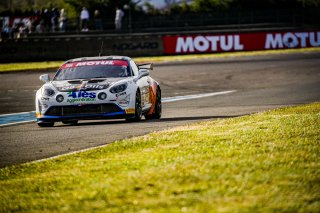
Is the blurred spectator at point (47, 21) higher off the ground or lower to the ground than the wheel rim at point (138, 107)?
higher

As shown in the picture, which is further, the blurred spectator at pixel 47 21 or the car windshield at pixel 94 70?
the blurred spectator at pixel 47 21

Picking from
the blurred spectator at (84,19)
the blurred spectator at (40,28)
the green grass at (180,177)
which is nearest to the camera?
the green grass at (180,177)

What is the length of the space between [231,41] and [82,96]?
29097 mm

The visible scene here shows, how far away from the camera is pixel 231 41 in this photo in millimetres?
42188

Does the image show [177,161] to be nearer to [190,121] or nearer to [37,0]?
[190,121]

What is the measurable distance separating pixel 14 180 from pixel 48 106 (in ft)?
22.5

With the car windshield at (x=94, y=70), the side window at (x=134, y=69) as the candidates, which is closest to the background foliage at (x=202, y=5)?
the side window at (x=134, y=69)

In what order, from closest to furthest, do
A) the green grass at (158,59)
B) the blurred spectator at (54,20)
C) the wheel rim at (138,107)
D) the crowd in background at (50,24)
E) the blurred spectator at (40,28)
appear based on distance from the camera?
the wheel rim at (138,107) < the green grass at (158,59) < the blurred spectator at (40,28) < the crowd in background at (50,24) < the blurred spectator at (54,20)

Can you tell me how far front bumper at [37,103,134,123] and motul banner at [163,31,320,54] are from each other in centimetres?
2716

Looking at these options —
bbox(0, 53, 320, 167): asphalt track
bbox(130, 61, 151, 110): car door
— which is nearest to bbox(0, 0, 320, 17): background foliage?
bbox(0, 53, 320, 167): asphalt track

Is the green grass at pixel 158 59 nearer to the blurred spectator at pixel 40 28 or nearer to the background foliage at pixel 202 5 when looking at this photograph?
the blurred spectator at pixel 40 28

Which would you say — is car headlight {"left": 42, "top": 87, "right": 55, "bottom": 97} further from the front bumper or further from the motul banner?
the motul banner

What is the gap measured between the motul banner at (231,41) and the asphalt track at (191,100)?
3311 millimetres

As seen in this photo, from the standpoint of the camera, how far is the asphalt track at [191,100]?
35.4ft
